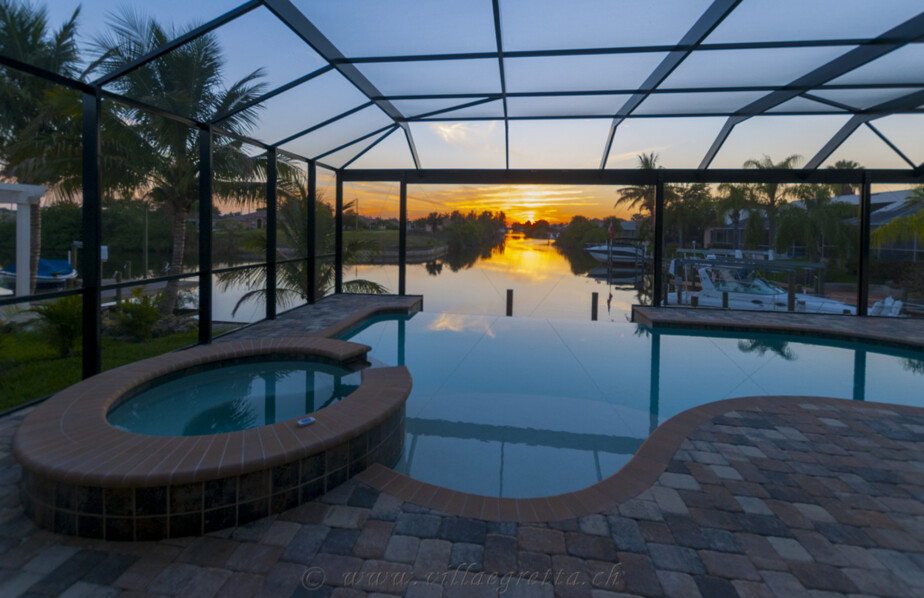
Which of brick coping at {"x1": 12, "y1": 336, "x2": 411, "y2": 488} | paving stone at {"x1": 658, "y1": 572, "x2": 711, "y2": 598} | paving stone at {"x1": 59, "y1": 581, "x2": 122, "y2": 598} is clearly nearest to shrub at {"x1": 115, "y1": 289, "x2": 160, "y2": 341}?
brick coping at {"x1": 12, "y1": 336, "x2": 411, "y2": 488}

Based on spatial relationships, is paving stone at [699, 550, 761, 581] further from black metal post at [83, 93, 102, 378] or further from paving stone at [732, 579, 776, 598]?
black metal post at [83, 93, 102, 378]

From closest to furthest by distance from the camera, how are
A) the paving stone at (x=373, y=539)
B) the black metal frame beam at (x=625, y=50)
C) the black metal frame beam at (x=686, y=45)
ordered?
the paving stone at (x=373, y=539)
the black metal frame beam at (x=686, y=45)
the black metal frame beam at (x=625, y=50)

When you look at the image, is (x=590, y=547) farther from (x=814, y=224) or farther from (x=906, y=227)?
(x=814, y=224)

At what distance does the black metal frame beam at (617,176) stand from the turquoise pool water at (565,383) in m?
3.02

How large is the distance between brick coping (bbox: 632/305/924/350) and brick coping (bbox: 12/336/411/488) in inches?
259

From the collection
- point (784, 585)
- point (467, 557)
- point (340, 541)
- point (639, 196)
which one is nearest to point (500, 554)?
point (467, 557)

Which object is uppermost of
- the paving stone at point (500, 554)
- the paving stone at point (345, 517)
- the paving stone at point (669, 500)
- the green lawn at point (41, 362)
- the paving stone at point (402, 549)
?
the paving stone at point (669, 500)

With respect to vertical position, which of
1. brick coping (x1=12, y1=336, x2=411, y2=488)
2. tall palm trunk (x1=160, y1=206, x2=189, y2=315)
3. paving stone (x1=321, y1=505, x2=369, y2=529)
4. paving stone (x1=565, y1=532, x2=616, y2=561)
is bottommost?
paving stone (x1=565, y1=532, x2=616, y2=561)

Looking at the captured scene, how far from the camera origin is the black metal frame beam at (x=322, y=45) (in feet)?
14.4

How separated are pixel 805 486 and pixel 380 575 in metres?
2.59

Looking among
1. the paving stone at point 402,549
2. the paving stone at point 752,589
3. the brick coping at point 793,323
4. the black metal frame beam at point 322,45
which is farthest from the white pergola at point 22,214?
the brick coping at point 793,323

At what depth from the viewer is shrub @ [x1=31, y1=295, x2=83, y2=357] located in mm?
7023

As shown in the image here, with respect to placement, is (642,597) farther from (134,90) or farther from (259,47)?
(134,90)

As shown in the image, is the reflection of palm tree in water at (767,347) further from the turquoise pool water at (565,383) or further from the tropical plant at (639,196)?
the tropical plant at (639,196)
